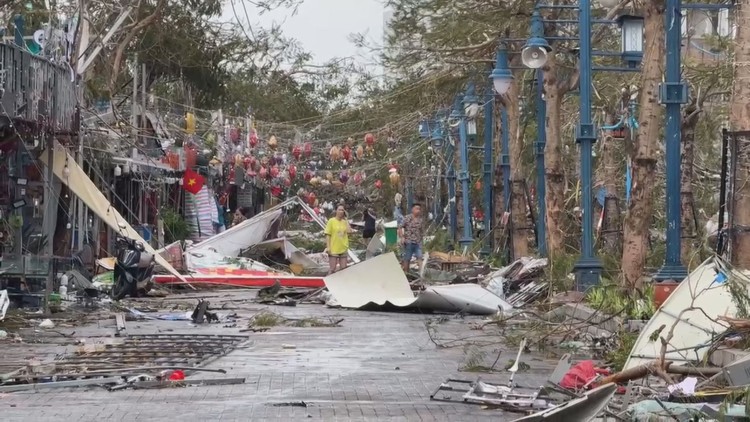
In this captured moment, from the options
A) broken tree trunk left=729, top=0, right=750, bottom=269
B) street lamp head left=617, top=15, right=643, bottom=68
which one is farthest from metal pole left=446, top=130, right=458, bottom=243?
broken tree trunk left=729, top=0, right=750, bottom=269

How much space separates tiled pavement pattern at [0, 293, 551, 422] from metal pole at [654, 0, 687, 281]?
2.50 meters

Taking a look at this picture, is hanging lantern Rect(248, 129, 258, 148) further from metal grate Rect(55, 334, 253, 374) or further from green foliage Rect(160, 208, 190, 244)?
metal grate Rect(55, 334, 253, 374)

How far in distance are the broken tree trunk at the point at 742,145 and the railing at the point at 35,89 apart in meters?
10.8

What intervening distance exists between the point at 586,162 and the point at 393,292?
15.3ft

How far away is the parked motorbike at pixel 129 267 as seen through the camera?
82.0 ft

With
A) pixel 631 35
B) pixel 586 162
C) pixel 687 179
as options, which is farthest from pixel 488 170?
pixel 631 35

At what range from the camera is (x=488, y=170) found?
36.4 metres

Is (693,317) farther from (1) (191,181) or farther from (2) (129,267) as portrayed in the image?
(1) (191,181)

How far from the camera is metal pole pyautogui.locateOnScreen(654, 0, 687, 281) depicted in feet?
51.8

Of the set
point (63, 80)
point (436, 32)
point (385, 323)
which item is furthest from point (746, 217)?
point (436, 32)

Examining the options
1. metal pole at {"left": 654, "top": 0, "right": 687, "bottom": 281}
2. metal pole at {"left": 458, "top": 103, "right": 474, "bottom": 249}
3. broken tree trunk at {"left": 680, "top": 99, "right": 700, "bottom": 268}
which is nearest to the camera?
metal pole at {"left": 654, "top": 0, "right": 687, "bottom": 281}

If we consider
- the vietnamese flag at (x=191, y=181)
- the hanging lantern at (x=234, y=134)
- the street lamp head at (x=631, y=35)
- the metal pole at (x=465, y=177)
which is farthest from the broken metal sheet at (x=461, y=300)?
the hanging lantern at (x=234, y=134)

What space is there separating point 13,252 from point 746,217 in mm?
13941

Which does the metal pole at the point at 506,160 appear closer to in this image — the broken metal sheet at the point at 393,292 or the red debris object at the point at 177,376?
the broken metal sheet at the point at 393,292
